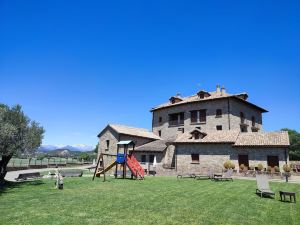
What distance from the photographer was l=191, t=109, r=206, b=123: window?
36.9m

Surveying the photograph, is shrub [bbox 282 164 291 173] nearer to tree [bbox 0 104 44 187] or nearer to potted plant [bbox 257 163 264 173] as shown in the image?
potted plant [bbox 257 163 264 173]

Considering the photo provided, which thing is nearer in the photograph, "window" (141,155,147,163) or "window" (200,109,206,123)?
"window" (141,155,147,163)

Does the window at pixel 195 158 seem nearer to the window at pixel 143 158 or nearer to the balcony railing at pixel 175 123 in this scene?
the window at pixel 143 158

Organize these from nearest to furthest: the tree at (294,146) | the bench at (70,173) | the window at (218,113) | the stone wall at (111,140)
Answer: the bench at (70,173) → the window at (218,113) → the stone wall at (111,140) → the tree at (294,146)

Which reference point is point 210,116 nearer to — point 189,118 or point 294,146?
point 189,118

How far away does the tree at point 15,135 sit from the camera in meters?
15.7

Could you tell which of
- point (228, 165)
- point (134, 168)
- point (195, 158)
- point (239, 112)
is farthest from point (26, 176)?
point (239, 112)

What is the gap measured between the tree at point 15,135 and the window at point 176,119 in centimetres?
2481

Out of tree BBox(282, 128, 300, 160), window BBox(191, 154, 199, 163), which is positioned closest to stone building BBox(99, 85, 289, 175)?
window BBox(191, 154, 199, 163)

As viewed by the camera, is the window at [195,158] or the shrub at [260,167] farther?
the window at [195,158]

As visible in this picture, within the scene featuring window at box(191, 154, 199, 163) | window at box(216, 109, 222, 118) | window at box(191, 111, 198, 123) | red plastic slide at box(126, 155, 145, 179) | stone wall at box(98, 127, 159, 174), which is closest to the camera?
red plastic slide at box(126, 155, 145, 179)

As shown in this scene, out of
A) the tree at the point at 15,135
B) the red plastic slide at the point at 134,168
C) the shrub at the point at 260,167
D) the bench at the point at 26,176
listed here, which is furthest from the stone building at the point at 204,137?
the tree at the point at 15,135

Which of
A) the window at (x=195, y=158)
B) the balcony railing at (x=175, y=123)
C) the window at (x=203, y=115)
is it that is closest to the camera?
the window at (x=195, y=158)

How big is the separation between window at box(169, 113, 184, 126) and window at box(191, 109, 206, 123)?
2222 millimetres
